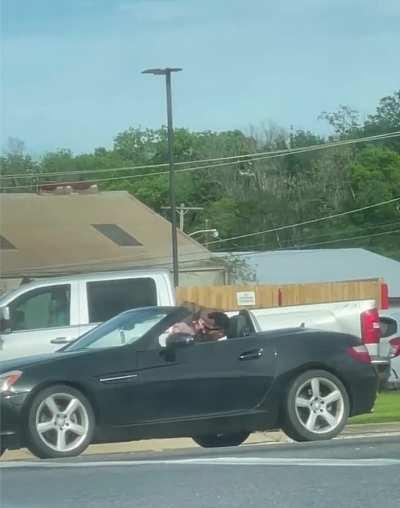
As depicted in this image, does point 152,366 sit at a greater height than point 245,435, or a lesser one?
Result: greater

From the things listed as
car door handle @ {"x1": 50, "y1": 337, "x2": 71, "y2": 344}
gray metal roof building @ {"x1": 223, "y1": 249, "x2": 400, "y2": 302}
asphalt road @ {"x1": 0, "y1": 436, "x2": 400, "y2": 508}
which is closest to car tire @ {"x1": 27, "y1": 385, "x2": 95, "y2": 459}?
asphalt road @ {"x1": 0, "y1": 436, "x2": 400, "y2": 508}

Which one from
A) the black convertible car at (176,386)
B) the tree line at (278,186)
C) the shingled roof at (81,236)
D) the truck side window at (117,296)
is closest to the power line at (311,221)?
the tree line at (278,186)

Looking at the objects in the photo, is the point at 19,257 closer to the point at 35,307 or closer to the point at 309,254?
the point at 309,254

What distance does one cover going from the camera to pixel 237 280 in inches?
1838

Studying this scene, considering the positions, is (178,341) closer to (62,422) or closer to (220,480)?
(62,422)

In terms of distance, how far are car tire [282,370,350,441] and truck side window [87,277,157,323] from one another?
11.5 feet

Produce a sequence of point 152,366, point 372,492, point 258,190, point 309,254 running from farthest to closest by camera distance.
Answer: point 258,190 < point 309,254 < point 152,366 < point 372,492

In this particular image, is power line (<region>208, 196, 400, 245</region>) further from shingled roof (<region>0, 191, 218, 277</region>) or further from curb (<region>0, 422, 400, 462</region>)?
curb (<region>0, 422, 400, 462</region>)

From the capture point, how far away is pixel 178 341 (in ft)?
36.7

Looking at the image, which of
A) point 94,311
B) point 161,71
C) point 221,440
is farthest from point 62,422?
point 161,71

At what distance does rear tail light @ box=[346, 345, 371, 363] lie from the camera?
11812mm

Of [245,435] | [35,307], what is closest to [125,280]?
[35,307]

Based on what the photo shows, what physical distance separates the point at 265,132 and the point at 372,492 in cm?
7406

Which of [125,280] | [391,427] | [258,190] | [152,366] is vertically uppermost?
[258,190]
